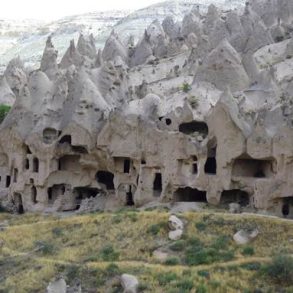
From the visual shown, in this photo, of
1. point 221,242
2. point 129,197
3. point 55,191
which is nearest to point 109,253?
point 221,242

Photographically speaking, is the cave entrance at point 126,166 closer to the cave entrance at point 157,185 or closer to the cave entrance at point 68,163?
the cave entrance at point 157,185

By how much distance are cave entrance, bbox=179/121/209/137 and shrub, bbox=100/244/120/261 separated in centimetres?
1425

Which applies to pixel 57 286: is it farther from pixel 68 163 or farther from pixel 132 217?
pixel 68 163

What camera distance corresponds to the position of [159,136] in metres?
43.7

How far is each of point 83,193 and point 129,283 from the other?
24.0m

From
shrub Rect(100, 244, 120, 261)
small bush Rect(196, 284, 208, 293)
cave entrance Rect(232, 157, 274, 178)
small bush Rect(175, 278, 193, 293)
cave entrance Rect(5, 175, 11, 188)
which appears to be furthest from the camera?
cave entrance Rect(5, 175, 11, 188)

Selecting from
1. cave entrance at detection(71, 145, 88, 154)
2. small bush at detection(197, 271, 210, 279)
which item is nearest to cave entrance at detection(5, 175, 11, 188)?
cave entrance at detection(71, 145, 88, 154)

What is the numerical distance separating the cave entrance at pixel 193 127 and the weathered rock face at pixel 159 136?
0.07 meters

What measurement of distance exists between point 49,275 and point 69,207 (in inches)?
792

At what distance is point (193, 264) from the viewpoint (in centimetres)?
2928

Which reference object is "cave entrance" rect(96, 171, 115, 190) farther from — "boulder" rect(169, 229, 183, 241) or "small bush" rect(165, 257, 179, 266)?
"small bush" rect(165, 257, 179, 266)

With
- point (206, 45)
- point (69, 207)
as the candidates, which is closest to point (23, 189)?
point (69, 207)

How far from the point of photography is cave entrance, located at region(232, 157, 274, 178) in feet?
137

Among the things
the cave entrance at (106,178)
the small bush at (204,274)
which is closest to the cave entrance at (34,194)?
the cave entrance at (106,178)
